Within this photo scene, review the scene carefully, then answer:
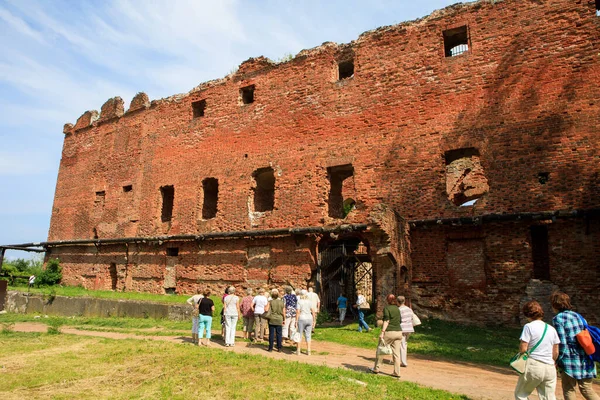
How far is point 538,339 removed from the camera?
4355 millimetres

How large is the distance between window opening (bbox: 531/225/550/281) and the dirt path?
457cm

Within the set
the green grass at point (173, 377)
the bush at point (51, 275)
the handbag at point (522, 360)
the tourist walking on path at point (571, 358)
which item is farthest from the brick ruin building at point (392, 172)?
the handbag at point (522, 360)

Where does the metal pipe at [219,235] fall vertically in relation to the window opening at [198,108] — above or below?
below

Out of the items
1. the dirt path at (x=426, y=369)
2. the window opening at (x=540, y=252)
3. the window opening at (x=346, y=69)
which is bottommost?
the dirt path at (x=426, y=369)

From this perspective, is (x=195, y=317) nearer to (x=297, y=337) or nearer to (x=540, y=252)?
(x=297, y=337)

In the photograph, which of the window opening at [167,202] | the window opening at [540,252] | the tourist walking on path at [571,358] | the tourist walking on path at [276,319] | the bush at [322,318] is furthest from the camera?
the window opening at [167,202]

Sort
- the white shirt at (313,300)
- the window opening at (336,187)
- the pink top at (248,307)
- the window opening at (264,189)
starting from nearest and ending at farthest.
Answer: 1. the white shirt at (313,300)
2. the pink top at (248,307)
3. the window opening at (336,187)
4. the window opening at (264,189)

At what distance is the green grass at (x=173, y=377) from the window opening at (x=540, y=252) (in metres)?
7.00

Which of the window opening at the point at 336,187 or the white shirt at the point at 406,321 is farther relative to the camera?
the window opening at the point at 336,187

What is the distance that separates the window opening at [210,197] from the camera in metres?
18.2

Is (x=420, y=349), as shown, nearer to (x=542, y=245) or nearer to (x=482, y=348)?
(x=482, y=348)

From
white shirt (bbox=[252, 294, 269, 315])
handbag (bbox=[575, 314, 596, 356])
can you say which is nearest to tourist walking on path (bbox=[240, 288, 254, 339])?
white shirt (bbox=[252, 294, 269, 315])

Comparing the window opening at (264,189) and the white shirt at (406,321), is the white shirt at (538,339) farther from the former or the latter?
the window opening at (264,189)

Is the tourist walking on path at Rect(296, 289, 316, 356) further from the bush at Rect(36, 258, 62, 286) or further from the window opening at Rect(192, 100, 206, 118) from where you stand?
the bush at Rect(36, 258, 62, 286)
